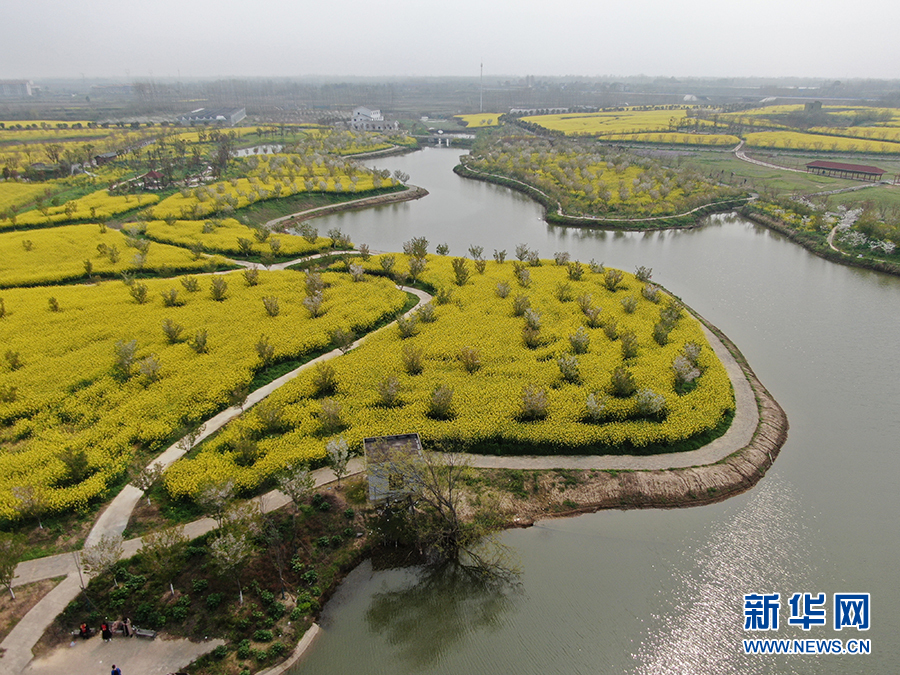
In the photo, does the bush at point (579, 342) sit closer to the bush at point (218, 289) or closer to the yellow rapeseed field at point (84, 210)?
the bush at point (218, 289)

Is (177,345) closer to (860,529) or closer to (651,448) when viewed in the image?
(651,448)

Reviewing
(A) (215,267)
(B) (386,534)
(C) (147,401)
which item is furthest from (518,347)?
(A) (215,267)

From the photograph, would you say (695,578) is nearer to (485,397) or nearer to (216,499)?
(485,397)

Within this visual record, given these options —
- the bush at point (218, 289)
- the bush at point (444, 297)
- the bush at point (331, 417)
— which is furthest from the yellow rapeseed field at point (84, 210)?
the bush at point (331, 417)

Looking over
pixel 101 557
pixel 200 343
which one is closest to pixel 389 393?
pixel 200 343

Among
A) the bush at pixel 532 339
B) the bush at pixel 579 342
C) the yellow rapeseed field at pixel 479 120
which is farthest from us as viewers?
the yellow rapeseed field at pixel 479 120

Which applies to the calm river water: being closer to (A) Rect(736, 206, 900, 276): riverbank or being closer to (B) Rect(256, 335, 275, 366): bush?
(B) Rect(256, 335, 275, 366): bush
